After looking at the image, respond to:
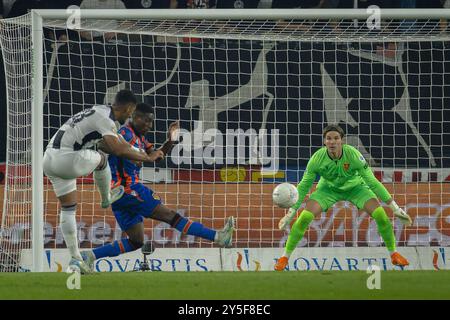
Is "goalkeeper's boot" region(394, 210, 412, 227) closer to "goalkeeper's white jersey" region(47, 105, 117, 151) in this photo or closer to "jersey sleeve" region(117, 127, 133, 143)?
"jersey sleeve" region(117, 127, 133, 143)

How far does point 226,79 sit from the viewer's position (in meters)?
15.1

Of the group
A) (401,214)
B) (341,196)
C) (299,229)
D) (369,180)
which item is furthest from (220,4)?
(401,214)

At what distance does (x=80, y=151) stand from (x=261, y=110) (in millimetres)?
4428

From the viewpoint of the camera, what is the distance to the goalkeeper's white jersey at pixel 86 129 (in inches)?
423

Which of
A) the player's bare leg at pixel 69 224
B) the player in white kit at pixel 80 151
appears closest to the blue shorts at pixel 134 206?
the player in white kit at pixel 80 151

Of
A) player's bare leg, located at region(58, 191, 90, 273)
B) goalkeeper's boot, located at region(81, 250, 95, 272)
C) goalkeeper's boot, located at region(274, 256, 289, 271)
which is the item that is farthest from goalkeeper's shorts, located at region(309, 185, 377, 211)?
player's bare leg, located at region(58, 191, 90, 273)

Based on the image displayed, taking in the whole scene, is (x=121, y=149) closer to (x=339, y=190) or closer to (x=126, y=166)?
(x=126, y=166)

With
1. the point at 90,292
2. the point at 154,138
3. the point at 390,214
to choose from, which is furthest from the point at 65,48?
the point at 90,292

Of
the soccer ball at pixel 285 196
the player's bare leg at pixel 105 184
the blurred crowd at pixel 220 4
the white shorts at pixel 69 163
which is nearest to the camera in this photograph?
the white shorts at pixel 69 163

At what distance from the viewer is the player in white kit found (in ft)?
35.3

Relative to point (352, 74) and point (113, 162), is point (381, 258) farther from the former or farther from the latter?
point (113, 162)

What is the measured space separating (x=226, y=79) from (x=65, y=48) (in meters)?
2.07

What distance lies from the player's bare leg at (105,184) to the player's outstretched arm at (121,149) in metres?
0.24

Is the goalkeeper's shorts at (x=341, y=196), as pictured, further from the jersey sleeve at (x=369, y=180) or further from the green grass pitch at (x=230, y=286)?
the green grass pitch at (x=230, y=286)
